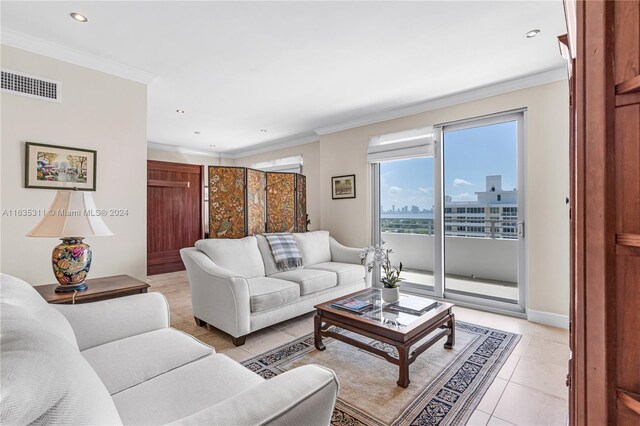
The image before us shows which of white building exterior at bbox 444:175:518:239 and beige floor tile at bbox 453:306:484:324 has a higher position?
white building exterior at bbox 444:175:518:239

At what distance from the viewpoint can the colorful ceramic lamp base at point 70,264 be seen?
2.00m

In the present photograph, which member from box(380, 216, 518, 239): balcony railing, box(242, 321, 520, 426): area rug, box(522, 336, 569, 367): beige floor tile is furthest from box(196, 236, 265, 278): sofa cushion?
box(522, 336, 569, 367): beige floor tile

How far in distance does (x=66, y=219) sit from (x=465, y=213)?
3942 millimetres

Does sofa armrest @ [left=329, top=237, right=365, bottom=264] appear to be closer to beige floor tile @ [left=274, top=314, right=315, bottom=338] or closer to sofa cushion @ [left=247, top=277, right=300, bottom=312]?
beige floor tile @ [left=274, top=314, right=315, bottom=338]

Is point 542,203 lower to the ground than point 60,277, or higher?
higher

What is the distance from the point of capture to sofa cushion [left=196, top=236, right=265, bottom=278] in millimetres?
3029

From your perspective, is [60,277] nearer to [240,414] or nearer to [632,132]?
[240,414]

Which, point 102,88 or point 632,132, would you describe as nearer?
point 632,132

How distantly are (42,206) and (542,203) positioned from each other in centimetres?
469

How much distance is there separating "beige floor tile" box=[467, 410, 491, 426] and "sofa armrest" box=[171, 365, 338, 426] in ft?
3.76

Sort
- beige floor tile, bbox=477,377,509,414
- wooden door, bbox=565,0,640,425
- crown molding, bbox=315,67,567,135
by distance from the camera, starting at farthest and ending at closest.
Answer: crown molding, bbox=315,67,567,135 < beige floor tile, bbox=477,377,509,414 < wooden door, bbox=565,0,640,425

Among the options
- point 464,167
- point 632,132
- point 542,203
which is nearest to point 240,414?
point 632,132

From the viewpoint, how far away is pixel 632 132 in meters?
0.70

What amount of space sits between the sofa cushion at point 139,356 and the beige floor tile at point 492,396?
164 centimetres
